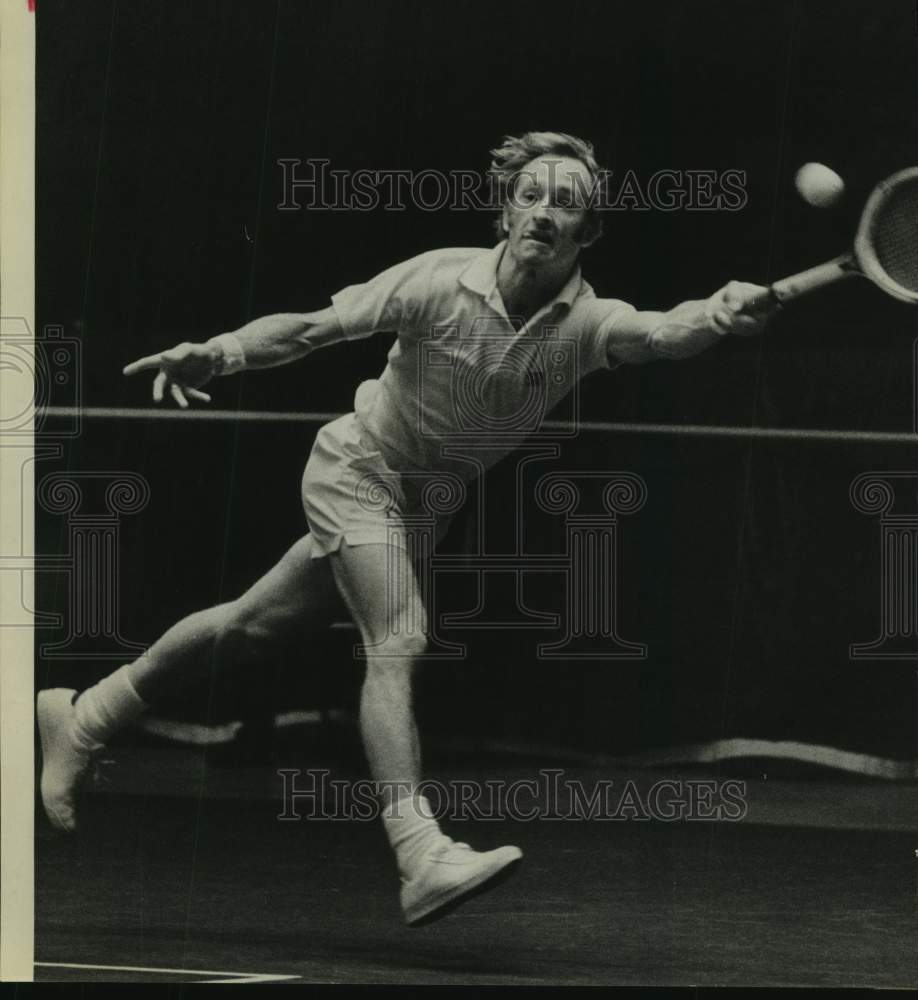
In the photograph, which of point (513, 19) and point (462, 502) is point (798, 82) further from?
point (462, 502)

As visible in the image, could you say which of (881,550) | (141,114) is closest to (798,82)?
(881,550)

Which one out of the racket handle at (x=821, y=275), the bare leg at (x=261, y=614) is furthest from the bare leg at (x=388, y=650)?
the racket handle at (x=821, y=275)

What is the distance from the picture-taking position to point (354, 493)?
622cm

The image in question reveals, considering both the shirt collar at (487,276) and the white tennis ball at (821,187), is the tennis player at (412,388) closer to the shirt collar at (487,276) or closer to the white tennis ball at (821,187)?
the shirt collar at (487,276)

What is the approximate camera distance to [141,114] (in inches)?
246

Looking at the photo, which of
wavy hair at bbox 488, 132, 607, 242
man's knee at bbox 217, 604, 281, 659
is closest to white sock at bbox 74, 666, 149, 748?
man's knee at bbox 217, 604, 281, 659

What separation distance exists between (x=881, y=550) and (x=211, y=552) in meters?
2.11

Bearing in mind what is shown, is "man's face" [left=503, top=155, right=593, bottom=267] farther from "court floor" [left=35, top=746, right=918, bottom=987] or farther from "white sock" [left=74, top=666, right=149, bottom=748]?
"white sock" [left=74, top=666, right=149, bottom=748]

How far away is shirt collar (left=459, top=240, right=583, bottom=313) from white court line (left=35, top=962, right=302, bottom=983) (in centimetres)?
223

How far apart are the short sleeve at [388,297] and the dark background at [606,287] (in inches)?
2.4

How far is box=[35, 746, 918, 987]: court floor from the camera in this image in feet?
20.2

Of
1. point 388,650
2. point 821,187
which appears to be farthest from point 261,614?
point 821,187

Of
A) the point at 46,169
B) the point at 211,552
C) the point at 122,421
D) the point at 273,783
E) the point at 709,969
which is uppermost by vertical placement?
the point at 46,169

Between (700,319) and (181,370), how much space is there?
5.39 feet
